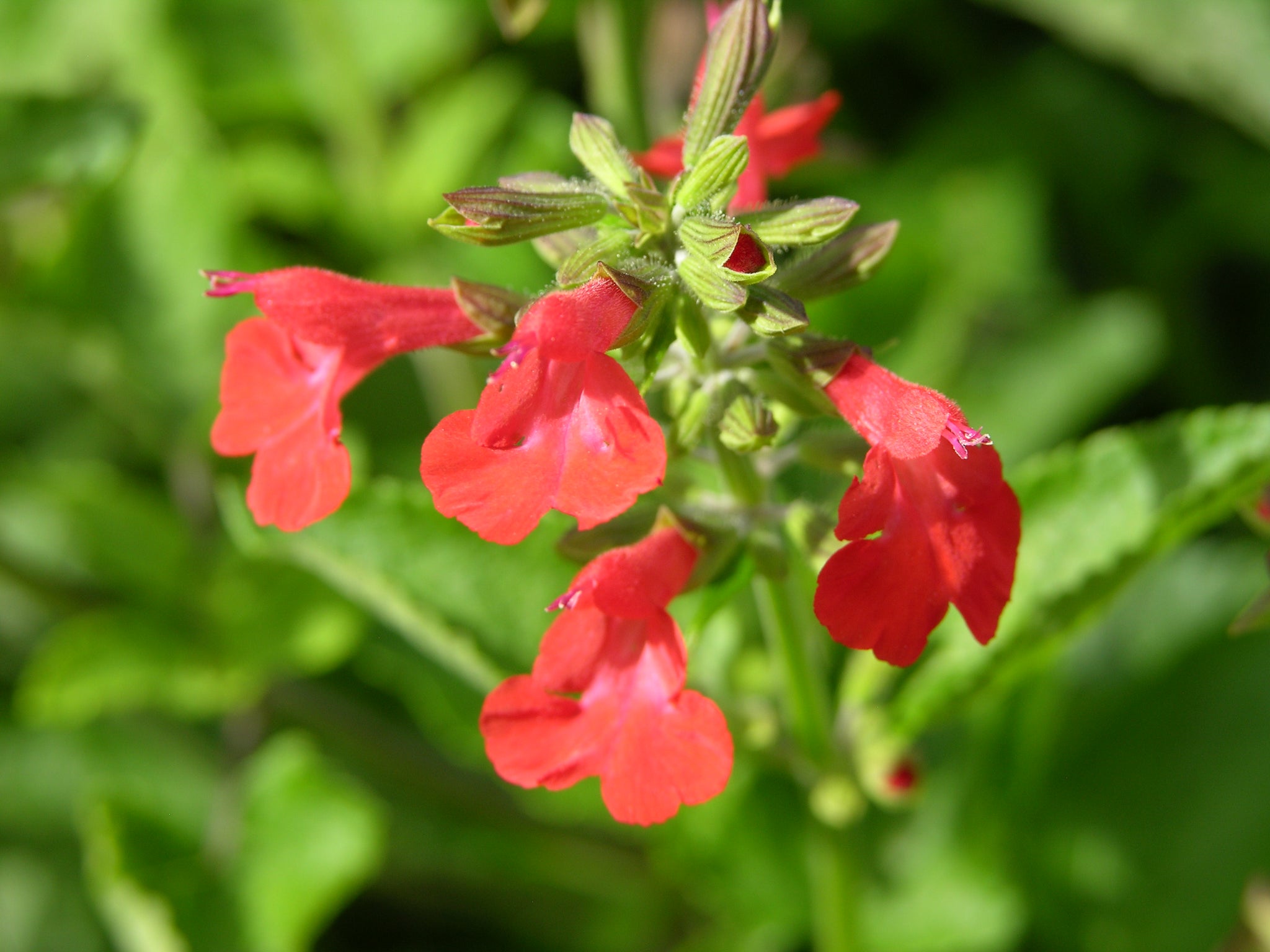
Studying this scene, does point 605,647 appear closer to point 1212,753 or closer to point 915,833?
point 915,833

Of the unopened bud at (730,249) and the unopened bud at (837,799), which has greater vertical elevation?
the unopened bud at (730,249)

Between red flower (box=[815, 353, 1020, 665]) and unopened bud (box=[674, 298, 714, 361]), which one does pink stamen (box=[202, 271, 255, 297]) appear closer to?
unopened bud (box=[674, 298, 714, 361])

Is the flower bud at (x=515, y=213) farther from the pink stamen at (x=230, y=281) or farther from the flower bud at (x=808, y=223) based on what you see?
the pink stamen at (x=230, y=281)

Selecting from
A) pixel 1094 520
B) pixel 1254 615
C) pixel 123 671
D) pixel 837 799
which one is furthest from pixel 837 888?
pixel 123 671

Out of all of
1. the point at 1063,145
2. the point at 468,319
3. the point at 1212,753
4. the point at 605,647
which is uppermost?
the point at 468,319

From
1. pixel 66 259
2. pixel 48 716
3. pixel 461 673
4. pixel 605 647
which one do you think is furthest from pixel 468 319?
pixel 66 259

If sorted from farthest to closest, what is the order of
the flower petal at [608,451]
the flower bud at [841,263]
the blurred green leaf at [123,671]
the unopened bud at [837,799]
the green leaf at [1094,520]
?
the blurred green leaf at [123,671]
the unopened bud at [837,799]
the green leaf at [1094,520]
the flower bud at [841,263]
the flower petal at [608,451]

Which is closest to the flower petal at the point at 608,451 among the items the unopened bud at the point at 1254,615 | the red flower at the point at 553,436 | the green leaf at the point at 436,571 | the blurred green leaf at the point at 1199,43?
the red flower at the point at 553,436
